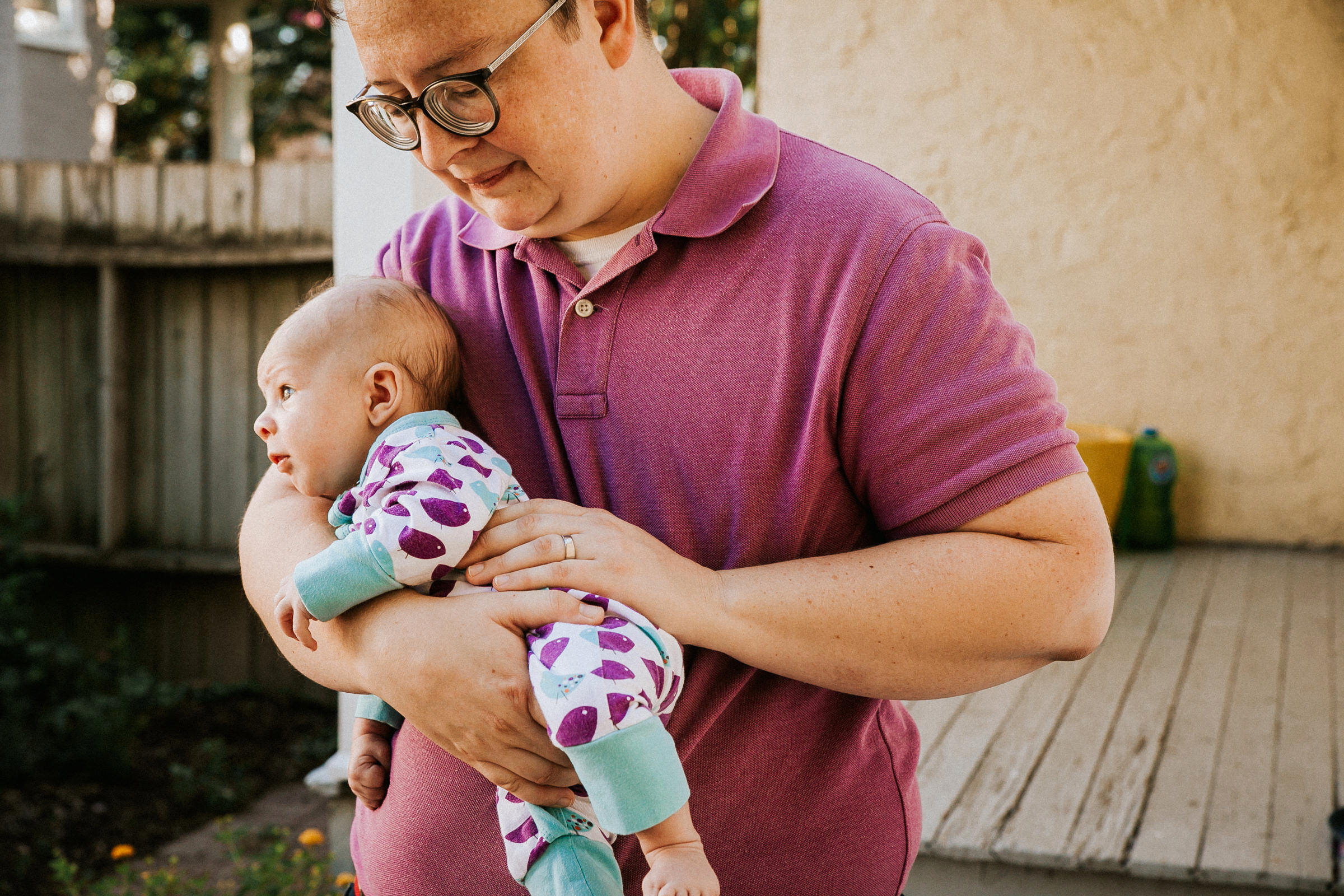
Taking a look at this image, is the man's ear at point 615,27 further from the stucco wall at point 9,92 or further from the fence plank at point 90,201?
the stucco wall at point 9,92

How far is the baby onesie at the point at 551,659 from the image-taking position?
1.20m

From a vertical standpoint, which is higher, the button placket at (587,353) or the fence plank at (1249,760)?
the button placket at (587,353)

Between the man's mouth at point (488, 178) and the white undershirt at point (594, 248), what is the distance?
0.13 m

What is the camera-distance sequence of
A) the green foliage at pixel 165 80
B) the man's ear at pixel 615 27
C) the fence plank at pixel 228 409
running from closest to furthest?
1. the man's ear at pixel 615 27
2. the fence plank at pixel 228 409
3. the green foliage at pixel 165 80

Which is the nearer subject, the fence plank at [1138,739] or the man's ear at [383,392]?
the man's ear at [383,392]

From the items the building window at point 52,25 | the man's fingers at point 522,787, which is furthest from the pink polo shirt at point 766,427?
the building window at point 52,25

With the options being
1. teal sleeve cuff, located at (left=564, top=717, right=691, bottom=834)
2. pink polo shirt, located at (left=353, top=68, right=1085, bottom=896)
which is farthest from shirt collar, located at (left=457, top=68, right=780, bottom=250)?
teal sleeve cuff, located at (left=564, top=717, right=691, bottom=834)

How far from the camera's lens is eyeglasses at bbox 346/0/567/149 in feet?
3.95

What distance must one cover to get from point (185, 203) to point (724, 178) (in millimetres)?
3825

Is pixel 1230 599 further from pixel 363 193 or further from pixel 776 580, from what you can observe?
pixel 776 580

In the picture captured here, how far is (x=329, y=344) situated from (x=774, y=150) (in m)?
0.62

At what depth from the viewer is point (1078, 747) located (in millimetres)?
3170

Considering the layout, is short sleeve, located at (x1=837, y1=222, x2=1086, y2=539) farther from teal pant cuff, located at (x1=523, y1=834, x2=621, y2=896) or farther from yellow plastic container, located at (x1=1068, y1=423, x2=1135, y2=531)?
yellow plastic container, located at (x1=1068, y1=423, x2=1135, y2=531)

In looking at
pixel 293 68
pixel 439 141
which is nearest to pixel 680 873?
pixel 439 141
